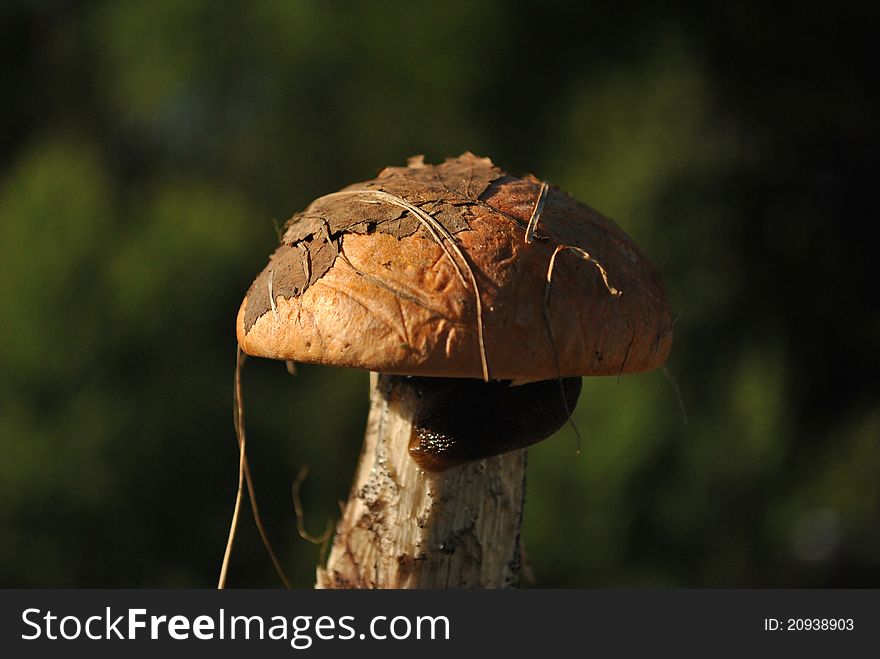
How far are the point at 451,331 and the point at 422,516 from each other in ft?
1.60

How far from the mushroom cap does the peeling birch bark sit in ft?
1.07

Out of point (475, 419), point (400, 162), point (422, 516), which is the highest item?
point (400, 162)

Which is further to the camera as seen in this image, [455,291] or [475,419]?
[475,419]

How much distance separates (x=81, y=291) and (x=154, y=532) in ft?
4.57

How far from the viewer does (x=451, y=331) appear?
1500mm

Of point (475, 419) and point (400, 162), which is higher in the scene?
point (400, 162)

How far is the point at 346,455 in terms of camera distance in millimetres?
5559

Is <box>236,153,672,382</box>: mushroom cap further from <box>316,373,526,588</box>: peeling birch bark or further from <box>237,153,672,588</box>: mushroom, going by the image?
<box>316,373,526,588</box>: peeling birch bark

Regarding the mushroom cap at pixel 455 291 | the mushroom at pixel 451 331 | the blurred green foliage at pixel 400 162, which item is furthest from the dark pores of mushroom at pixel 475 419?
the blurred green foliage at pixel 400 162

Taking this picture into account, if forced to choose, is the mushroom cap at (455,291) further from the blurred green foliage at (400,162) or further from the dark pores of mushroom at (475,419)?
the blurred green foliage at (400,162)

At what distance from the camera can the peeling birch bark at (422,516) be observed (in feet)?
5.85

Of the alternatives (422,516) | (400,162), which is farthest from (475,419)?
(400,162)

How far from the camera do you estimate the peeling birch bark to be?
178 centimetres

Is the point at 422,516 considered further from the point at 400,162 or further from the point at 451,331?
the point at 400,162
